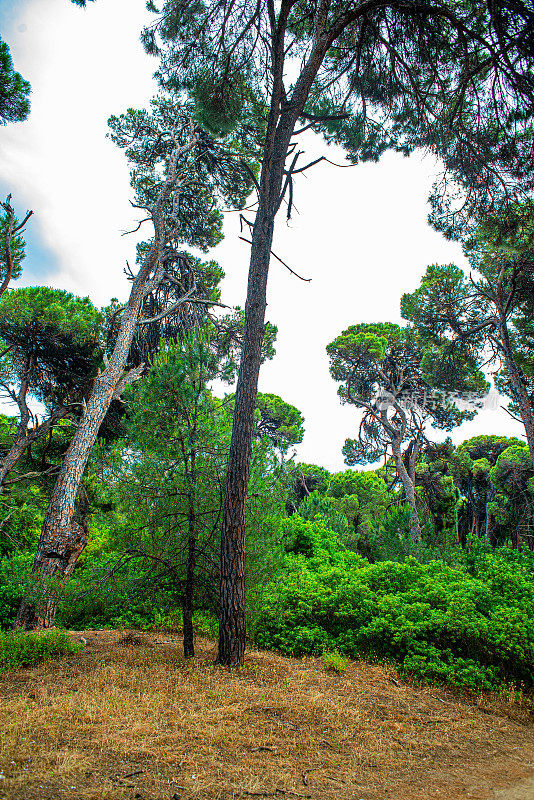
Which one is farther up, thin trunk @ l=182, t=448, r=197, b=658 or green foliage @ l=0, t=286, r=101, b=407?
green foliage @ l=0, t=286, r=101, b=407

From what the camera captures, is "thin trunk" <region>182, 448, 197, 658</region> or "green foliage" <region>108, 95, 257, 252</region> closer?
"thin trunk" <region>182, 448, 197, 658</region>

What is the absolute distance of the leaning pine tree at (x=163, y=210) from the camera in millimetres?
8547

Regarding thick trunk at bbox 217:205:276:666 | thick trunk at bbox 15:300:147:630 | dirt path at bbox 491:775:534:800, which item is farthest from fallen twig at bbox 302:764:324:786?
thick trunk at bbox 15:300:147:630

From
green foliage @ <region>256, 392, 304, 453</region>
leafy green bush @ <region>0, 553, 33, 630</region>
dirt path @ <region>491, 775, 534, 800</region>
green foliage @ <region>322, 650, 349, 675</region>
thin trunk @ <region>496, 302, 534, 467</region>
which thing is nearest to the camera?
dirt path @ <region>491, 775, 534, 800</region>

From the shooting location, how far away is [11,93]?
6.21 meters

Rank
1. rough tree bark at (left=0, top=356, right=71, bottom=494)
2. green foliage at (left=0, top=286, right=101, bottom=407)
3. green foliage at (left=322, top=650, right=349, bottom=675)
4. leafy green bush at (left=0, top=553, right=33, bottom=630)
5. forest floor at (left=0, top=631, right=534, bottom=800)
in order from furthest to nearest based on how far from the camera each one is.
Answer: green foliage at (left=0, top=286, right=101, bottom=407)
rough tree bark at (left=0, top=356, right=71, bottom=494)
leafy green bush at (left=0, top=553, right=33, bottom=630)
green foliage at (left=322, top=650, right=349, bottom=675)
forest floor at (left=0, top=631, right=534, bottom=800)

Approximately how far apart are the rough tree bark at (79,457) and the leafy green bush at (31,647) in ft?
1.02

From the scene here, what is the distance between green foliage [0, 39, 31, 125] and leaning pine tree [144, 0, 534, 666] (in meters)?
2.19

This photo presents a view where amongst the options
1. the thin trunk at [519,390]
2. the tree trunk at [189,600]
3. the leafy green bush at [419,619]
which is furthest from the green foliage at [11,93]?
the thin trunk at [519,390]

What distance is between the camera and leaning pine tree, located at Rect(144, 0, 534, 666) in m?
5.23

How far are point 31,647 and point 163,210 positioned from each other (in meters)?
9.52

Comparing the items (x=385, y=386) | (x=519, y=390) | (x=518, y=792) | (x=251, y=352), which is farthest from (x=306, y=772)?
(x=385, y=386)

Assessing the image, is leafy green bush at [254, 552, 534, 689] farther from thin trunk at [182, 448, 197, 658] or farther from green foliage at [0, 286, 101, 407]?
green foliage at [0, 286, 101, 407]

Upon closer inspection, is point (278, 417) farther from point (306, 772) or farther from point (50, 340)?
point (306, 772)
